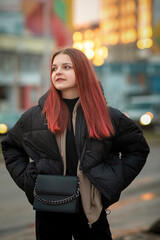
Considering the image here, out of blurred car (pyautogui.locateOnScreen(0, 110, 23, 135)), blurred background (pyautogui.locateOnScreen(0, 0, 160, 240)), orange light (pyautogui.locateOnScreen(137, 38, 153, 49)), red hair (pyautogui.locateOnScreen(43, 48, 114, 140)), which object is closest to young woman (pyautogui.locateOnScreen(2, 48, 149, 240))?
red hair (pyautogui.locateOnScreen(43, 48, 114, 140))

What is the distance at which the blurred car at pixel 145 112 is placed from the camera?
91.1 ft

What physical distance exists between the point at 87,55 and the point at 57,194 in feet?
28.8

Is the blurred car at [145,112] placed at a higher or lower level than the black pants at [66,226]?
lower

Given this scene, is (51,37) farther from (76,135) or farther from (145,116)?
(76,135)

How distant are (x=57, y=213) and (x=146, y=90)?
67.8m

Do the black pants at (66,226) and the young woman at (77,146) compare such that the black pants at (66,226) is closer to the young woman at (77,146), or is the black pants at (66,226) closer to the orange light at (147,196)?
the young woman at (77,146)

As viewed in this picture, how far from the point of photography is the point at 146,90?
69.7 metres

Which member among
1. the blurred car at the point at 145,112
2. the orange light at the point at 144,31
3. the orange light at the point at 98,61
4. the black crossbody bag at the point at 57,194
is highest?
the black crossbody bag at the point at 57,194

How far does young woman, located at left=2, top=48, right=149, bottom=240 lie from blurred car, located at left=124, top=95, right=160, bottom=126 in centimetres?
2501

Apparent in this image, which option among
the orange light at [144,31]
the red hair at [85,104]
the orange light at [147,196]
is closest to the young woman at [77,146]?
the red hair at [85,104]

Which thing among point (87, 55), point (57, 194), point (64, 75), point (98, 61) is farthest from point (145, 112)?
point (98, 61)

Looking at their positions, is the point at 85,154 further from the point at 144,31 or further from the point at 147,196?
the point at 144,31

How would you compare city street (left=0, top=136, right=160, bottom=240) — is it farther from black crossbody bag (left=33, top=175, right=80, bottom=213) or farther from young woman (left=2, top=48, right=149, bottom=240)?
black crossbody bag (left=33, top=175, right=80, bottom=213)

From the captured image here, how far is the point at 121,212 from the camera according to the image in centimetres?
697
